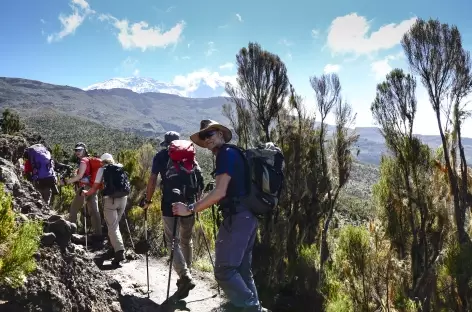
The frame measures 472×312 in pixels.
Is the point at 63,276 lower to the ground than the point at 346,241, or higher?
higher

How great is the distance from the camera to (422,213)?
12758 millimetres

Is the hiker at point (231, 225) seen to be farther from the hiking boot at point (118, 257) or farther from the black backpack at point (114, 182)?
the hiking boot at point (118, 257)

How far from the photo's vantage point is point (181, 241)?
5.18 metres

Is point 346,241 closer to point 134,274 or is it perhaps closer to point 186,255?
point 186,255

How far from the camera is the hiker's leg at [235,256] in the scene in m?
3.30

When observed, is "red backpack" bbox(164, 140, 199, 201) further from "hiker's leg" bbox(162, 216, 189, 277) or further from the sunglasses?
the sunglasses

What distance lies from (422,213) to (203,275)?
9.41m

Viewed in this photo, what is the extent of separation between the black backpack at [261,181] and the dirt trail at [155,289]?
4.29 feet

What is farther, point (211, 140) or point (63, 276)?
point (211, 140)

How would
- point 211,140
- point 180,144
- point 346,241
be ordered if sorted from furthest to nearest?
point 346,241
point 180,144
point 211,140

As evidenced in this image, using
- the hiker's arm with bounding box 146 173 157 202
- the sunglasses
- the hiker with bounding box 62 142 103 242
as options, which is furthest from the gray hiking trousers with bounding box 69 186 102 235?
the sunglasses

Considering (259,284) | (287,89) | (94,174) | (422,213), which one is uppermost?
(287,89)

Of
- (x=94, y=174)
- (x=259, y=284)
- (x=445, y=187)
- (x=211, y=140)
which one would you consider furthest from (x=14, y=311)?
(x=445, y=187)

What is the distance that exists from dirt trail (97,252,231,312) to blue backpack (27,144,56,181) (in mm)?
1919
